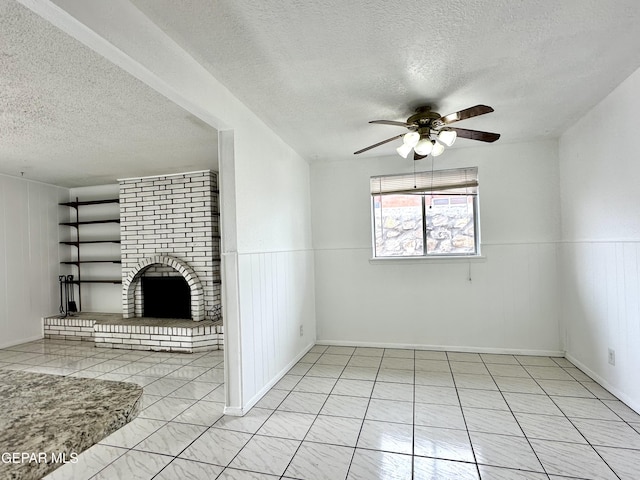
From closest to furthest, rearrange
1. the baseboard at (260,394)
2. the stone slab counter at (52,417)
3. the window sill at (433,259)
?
the stone slab counter at (52,417) → the baseboard at (260,394) → the window sill at (433,259)

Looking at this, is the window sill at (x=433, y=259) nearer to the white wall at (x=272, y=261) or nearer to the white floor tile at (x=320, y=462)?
the white wall at (x=272, y=261)

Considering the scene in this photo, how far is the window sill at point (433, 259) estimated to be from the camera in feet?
13.1

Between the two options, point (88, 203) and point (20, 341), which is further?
point (88, 203)

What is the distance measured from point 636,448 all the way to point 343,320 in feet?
9.45

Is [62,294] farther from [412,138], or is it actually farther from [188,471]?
[412,138]

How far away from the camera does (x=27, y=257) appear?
16.7ft

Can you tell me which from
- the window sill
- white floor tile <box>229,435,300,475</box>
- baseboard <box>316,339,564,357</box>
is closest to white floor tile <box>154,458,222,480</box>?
white floor tile <box>229,435,300,475</box>

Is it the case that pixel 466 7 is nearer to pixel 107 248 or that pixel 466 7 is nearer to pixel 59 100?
pixel 59 100

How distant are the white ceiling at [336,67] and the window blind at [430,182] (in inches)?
25.9

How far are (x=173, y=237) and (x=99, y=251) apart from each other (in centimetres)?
179

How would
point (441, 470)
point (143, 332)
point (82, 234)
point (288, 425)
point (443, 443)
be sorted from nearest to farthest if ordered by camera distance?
point (441, 470) → point (443, 443) → point (288, 425) → point (143, 332) → point (82, 234)

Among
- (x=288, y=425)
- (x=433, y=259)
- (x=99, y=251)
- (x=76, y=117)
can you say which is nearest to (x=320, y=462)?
(x=288, y=425)

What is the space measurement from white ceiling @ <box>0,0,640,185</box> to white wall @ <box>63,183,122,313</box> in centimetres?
217

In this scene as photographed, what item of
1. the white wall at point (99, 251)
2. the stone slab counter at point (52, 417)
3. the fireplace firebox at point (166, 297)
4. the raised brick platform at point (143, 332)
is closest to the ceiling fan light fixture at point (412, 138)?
the stone slab counter at point (52, 417)
